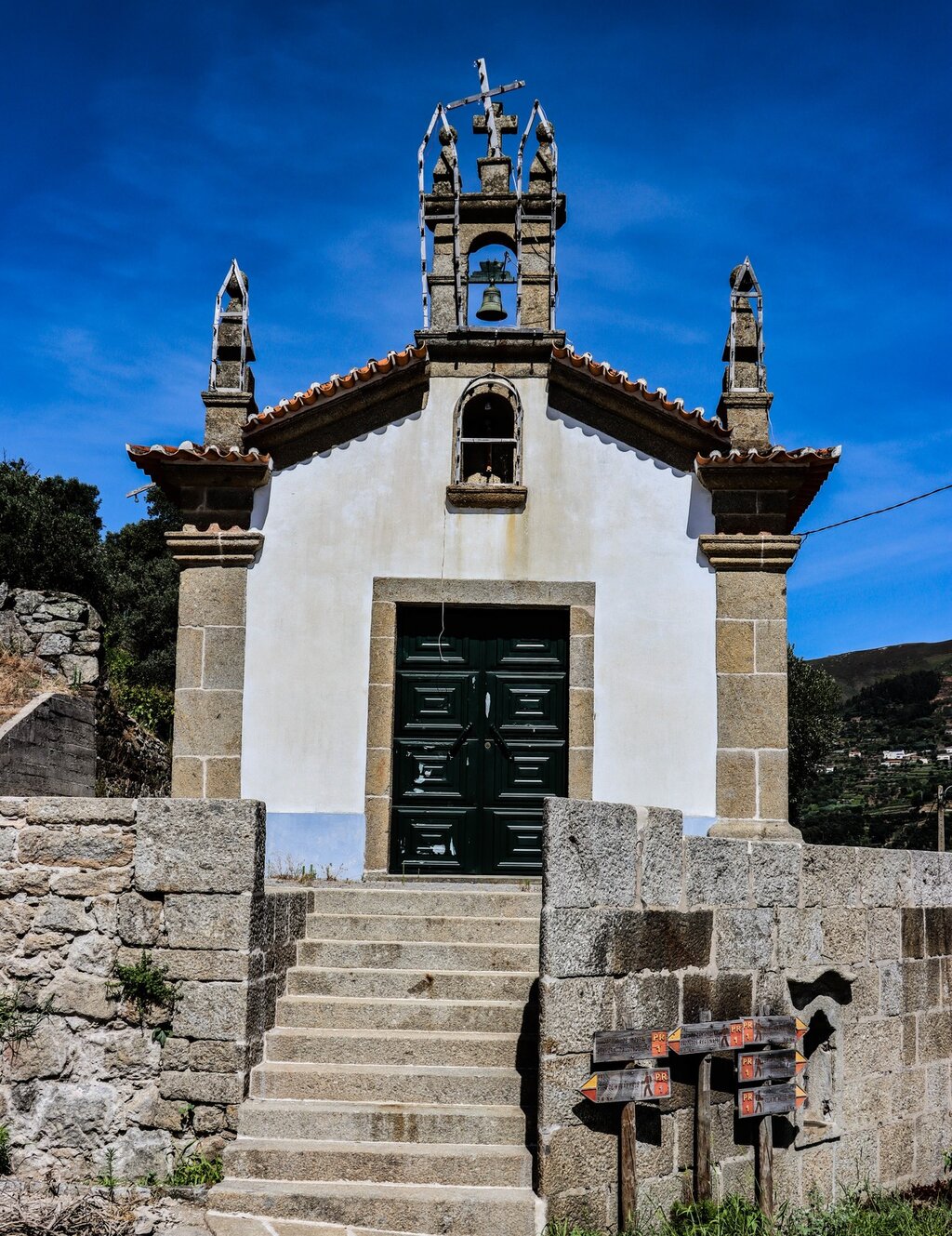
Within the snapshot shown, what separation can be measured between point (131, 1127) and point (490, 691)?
4593 mm

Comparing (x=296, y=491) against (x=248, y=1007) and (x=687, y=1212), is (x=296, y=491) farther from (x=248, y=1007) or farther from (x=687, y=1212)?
(x=687, y=1212)

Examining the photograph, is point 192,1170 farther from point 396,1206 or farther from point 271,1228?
point 396,1206

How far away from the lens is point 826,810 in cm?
2803

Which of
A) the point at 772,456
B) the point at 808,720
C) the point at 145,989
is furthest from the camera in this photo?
the point at 808,720

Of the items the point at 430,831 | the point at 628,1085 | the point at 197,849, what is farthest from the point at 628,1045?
the point at 430,831

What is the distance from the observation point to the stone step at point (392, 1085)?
573cm

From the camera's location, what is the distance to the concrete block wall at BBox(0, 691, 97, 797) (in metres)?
10.5

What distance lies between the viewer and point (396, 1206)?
515cm

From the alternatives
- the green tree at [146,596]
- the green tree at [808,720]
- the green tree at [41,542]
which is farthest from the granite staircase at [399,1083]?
the green tree at [808,720]

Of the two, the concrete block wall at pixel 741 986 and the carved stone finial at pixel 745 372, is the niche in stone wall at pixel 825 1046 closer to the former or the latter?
the concrete block wall at pixel 741 986

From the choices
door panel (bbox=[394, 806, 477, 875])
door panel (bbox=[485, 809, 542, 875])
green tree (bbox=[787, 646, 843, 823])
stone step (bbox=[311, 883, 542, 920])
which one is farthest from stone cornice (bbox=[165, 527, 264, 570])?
green tree (bbox=[787, 646, 843, 823])

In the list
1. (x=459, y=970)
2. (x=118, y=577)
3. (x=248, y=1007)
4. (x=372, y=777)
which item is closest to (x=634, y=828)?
(x=459, y=970)

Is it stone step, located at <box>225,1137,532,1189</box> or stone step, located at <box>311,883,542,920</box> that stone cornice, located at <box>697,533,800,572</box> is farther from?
stone step, located at <box>225,1137,532,1189</box>

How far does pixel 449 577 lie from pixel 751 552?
2.35 m
